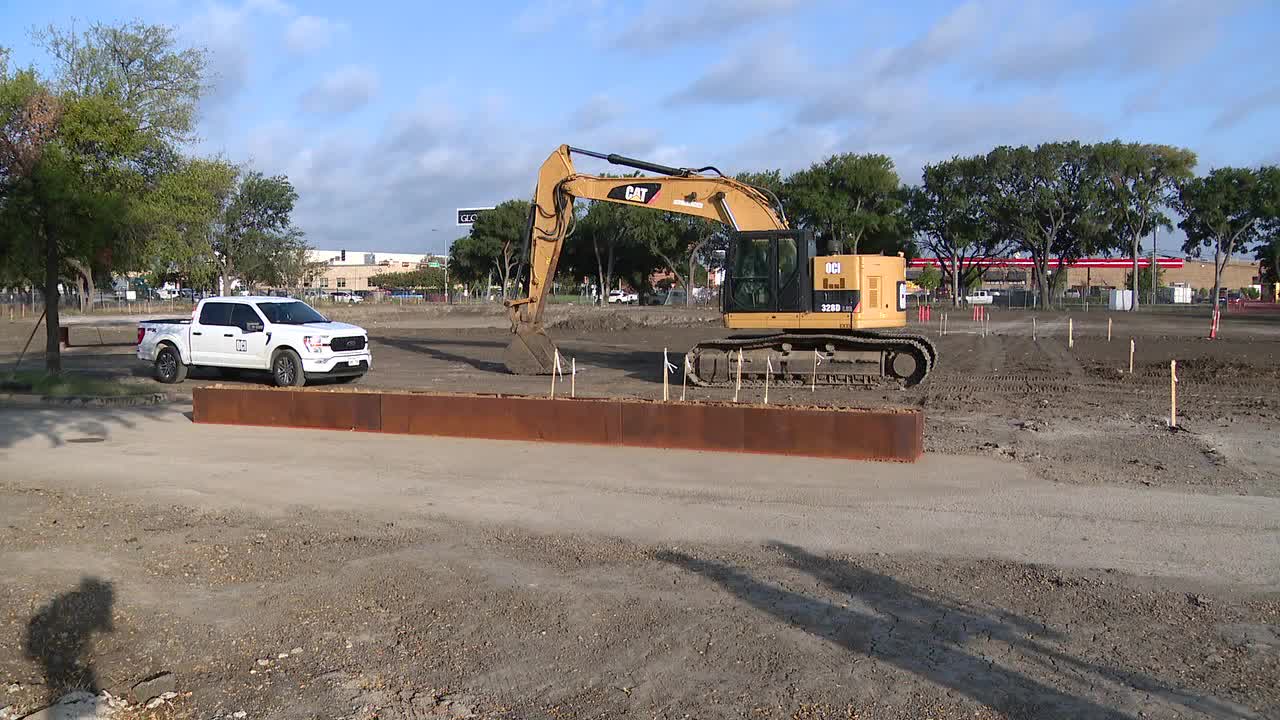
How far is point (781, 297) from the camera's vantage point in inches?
823

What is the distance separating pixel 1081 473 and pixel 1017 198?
229 feet

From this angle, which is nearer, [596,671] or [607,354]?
[596,671]

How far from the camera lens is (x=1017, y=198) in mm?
76438

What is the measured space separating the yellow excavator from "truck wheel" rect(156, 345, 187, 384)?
23.2ft

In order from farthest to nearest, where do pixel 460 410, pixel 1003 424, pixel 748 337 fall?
pixel 748 337, pixel 1003 424, pixel 460 410

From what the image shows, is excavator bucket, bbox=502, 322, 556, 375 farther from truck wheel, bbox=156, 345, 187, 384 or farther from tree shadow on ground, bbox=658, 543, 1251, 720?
tree shadow on ground, bbox=658, 543, 1251, 720

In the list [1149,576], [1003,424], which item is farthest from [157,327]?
[1149,576]

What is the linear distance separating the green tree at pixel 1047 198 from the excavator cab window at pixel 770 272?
58538mm

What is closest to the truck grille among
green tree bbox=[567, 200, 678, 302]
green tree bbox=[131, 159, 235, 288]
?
green tree bbox=[131, 159, 235, 288]

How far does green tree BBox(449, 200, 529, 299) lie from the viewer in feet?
294

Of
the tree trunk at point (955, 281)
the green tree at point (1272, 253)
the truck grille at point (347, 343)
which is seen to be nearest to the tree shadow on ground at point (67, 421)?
the truck grille at point (347, 343)

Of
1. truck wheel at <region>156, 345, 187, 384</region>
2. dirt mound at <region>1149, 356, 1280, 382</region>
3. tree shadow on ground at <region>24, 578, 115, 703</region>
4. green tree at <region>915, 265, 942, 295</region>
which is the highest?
green tree at <region>915, 265, 942, 295</region>

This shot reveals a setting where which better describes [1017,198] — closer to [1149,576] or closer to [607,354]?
[607,354]

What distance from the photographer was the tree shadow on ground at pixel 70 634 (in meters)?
5.80
